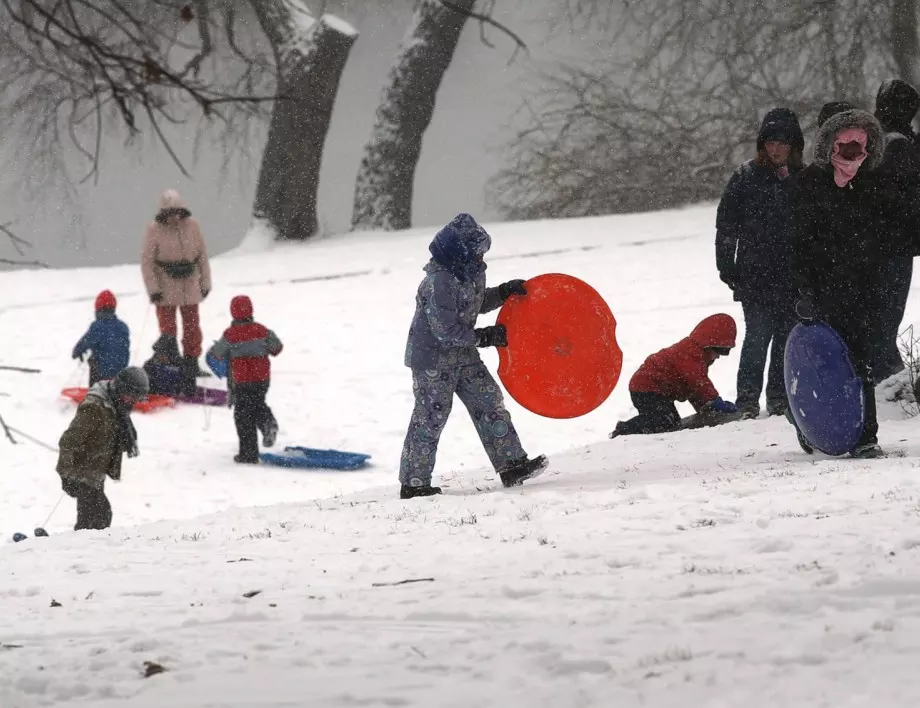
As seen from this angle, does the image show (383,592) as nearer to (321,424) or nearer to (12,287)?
(321,424)

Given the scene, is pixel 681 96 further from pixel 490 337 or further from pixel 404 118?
pixel 490 337

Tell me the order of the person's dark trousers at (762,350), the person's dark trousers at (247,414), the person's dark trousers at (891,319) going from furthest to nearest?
the person's dark trousers at (247,414) → the person's dark trousers at (762,350) → the person's dark trousers at (891,319)

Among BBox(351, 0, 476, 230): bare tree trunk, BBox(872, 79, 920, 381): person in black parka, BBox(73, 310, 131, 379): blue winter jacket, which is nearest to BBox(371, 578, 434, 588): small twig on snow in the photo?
BBox(872, 79, 920, 381): person in black parka

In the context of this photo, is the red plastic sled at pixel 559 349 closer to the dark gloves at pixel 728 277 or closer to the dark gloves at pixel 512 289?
the dark gloves at pixel 512 289

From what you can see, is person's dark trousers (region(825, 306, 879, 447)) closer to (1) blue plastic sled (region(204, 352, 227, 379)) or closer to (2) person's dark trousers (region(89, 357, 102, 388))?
(2) person's dark trousers (region(89, 357, 102, 388))

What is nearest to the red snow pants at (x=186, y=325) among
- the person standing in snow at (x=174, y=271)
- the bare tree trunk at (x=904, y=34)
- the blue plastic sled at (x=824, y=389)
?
the person standing in snow at (x=174, y=271)

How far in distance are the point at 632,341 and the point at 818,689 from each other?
438 inches

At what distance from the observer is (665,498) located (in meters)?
6.50

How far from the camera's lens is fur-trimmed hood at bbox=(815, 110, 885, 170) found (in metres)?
6.98

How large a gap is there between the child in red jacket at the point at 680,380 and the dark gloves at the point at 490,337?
2.40 m

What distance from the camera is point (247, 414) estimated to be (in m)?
11.7

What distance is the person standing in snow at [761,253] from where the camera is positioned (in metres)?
9.54

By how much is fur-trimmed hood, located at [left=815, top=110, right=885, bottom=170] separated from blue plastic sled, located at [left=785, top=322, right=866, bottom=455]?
899 millimetres

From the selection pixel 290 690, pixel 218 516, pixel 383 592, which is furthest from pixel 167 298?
pixel 290 690
